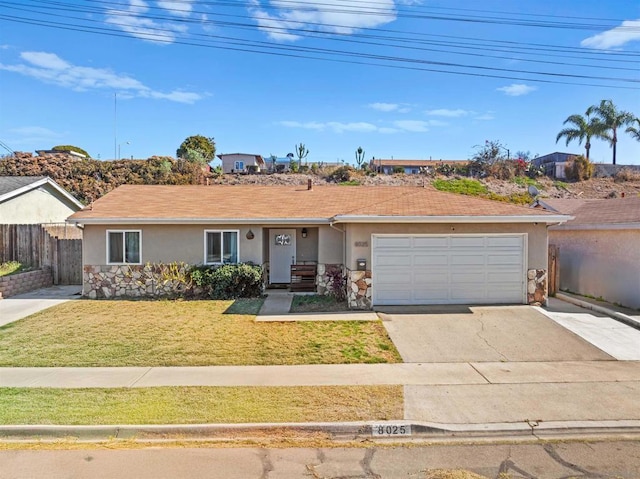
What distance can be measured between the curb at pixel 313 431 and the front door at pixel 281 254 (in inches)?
432

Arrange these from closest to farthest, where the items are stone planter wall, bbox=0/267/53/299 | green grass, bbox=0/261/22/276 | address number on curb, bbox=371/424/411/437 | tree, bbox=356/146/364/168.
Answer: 1. address number on curb, bbox=371/424/411/437
2. stone planter wall, bbox=0/267/53/299
3. green grass, bbox=0/261/22/276
4. tree, bbox=356/146/364/168

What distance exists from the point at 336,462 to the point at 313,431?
0.69 meters

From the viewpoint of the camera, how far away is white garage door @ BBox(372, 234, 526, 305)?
12.0 m

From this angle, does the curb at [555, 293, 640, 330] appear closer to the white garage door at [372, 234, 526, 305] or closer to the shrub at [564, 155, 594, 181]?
the white garage door at [372, 234, 526, 305]

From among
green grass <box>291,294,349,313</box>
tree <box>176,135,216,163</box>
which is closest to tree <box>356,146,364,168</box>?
tree <box>176,135,216,163</box>

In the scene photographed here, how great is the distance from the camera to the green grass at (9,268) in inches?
572

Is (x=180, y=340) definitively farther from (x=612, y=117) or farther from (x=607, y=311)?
(x=612, y=117)

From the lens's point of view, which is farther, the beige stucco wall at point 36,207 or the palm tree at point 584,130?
the palm tree at point 584,130

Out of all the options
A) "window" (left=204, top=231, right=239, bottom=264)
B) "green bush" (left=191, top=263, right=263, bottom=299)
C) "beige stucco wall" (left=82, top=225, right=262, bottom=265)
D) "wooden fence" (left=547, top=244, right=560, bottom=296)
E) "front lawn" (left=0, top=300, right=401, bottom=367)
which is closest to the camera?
"front lawn" (left=0, top=300, right=401, bottom=367)

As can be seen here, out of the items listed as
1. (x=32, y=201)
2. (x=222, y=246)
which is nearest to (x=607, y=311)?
(x=222, y=246)

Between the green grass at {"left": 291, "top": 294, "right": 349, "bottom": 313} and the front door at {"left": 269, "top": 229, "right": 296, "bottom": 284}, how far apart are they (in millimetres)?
2501

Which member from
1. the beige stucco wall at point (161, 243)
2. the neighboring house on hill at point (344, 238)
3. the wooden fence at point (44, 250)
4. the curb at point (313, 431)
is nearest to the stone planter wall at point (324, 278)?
the neighboring house on hill at point (344, 238)

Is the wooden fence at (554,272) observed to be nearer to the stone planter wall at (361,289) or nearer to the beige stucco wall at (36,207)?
the stone planter wall at (361,289)

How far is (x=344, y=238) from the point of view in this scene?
13789 mm
